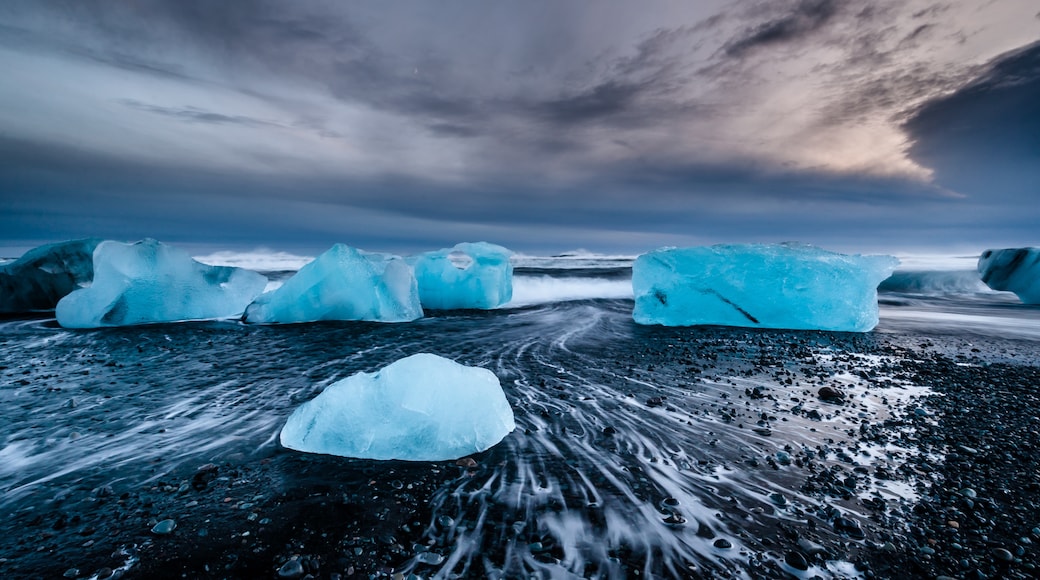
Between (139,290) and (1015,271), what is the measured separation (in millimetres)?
27822

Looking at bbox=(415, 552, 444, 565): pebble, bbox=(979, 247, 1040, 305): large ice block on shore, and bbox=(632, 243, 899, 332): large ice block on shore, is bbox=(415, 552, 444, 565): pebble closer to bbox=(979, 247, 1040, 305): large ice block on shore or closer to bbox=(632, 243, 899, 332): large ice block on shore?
bbox=(632, 243, 899, 332): large ice block on shore

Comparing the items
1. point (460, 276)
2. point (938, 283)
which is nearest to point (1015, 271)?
point (938, 283)

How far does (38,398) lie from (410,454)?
16.1 ft

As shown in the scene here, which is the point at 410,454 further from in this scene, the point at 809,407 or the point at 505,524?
the point at 809,407

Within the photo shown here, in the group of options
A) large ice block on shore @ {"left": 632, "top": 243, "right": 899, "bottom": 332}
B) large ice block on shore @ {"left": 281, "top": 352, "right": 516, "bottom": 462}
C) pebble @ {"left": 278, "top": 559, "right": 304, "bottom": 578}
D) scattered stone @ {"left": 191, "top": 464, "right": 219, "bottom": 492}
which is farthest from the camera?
large ice block on shore @ {"left": 632, "top": 243, "right": 899, "bottom": 332}

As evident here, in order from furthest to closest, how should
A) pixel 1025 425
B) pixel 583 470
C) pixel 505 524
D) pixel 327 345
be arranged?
1. pixel 327 345
2. pixel 1025 425
3. pixel 583 470
4. pixel 505 524

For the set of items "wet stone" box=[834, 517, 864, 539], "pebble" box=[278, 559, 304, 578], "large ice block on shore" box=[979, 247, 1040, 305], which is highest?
"large ice block on shore" box=[979, 247, 1040, 305]

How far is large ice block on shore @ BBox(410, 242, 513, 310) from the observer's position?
48.2ft

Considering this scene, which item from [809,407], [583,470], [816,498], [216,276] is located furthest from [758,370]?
[216,276]

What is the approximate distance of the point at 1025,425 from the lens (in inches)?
171

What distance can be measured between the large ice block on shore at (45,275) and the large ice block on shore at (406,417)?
1312cm

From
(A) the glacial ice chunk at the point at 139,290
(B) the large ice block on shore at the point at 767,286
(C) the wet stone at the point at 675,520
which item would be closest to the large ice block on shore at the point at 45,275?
(A) the glacial ice chunk at the point at 139,290

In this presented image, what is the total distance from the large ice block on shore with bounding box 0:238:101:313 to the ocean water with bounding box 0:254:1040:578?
440 cm

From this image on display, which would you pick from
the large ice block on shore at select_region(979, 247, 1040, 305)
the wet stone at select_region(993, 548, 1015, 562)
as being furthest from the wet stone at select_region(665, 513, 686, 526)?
the large ice block on shore at select_region(979, 247, 1040, 305)
